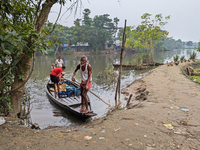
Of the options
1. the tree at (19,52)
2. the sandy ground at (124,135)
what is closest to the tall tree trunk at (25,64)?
the tree at (19,52)

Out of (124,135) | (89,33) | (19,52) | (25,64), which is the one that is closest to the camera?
(124,135)

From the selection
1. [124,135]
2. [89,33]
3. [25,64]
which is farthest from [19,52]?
[89,33]

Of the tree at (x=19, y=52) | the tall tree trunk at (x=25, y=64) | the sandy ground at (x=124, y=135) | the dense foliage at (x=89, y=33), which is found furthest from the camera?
the dense foliage at (x=89, y=33)

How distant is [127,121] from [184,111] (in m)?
1.95

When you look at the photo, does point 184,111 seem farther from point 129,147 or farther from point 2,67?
point 2,67

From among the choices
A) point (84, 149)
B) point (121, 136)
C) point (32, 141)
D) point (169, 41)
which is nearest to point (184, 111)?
point (121, 136)

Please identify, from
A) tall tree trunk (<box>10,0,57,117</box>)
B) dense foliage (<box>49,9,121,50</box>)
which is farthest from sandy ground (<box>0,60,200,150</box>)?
dense foliage (<box>49,9,121,50</box>)

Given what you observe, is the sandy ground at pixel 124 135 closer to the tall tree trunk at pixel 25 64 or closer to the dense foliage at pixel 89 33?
the tall tree trunk at pixel 25 64

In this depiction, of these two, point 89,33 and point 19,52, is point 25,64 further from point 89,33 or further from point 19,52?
point 89,33

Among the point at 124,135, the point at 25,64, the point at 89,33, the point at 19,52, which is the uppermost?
the point at 89,33

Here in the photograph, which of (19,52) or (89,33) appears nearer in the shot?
(19,52)

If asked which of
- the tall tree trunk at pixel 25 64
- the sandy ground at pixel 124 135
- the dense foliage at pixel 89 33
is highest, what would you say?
the dense foliage at pixel 89 33

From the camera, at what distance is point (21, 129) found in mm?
3260

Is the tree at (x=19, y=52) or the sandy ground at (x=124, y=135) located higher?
the tree at (x=19, y=52)
